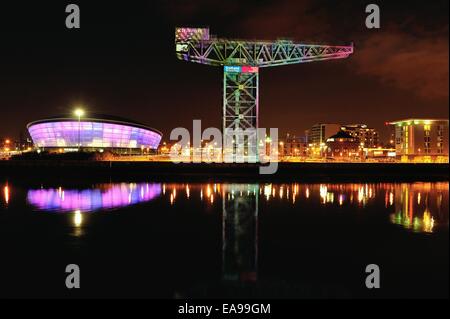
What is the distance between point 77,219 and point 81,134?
60355 millimetres

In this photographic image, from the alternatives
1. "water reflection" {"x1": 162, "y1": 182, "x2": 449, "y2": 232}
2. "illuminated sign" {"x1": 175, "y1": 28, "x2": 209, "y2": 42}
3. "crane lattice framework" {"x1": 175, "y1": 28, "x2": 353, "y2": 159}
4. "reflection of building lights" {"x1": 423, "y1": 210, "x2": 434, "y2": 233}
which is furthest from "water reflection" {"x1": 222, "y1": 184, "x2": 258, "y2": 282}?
"illuminated sign" {"x1": 175, "y1": 28, "x2": 209, "y2": 42}

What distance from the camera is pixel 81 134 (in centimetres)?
7144

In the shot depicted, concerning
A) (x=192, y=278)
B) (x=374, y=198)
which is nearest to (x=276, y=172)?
(x=374, y=198)

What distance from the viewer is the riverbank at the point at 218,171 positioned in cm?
3538

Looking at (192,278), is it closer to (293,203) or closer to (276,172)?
(293,203)

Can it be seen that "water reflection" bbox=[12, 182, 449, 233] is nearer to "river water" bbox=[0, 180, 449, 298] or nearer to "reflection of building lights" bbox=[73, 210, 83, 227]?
"river water" bbox=[0, 180, 449, 298]

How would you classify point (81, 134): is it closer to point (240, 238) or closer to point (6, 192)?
point (6, 192)

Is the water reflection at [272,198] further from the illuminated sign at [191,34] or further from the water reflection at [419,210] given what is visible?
the illuminated sign at [191,34]

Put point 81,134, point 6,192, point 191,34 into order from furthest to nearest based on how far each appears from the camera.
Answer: point 81,134 → point 191,34 → point 6,192

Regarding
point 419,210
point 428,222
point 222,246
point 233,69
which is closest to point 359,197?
point 419,210

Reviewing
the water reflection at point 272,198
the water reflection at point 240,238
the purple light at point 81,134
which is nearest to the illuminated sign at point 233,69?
the water reflection at point 272,198

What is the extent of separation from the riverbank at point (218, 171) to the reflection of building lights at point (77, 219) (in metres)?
17.6

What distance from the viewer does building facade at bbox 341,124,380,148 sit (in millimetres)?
147000
